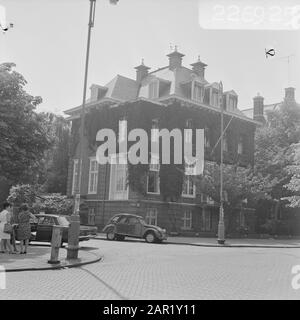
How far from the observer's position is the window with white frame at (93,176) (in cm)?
3969

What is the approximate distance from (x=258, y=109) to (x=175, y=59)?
1249 cm

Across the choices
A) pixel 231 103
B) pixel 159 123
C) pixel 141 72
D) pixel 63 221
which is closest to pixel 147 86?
pixel 141 72

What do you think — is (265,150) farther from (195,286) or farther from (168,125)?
(195,286)

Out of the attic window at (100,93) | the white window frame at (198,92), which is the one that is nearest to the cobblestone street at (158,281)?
the white window frame at (198,92)

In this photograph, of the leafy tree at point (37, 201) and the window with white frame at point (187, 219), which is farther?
the leafy tree at point (37, 201)

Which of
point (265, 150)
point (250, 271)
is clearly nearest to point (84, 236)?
point (250, 271)

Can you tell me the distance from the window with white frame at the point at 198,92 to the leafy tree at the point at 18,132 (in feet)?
63.8

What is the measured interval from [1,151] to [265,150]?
28493 millimetres

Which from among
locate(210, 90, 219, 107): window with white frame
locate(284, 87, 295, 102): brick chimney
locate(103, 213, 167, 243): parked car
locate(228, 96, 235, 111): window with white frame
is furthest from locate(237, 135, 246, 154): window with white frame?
locate(103, 213, 167, 243): parked car

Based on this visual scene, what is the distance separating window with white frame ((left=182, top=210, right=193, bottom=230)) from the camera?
37.9 metres

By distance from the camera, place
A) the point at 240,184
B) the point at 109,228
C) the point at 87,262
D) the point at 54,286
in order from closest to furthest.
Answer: the point at 54,286, the point at 87,262, the point at 109,228, the point at 240,184

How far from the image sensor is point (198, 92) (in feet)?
132

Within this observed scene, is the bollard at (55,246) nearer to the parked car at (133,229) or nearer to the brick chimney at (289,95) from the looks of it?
the parked car at (133,229)

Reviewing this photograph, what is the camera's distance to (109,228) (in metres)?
26.8
